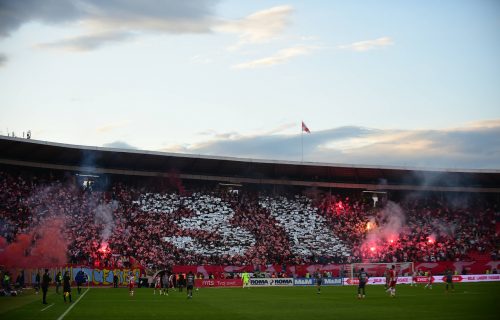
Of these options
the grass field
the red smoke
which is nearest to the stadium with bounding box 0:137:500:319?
the red smoke

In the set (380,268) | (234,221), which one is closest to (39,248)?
(234,221)

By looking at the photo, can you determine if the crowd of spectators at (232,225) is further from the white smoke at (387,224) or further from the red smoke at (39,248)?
the red smoke at (39,248)

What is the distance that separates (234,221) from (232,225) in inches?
36.8

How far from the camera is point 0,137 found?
6544cm

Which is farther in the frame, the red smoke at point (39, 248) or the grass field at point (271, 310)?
the red smoke at point (39, 248)

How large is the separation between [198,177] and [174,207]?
595cm

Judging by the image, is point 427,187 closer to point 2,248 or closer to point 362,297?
point 362,297

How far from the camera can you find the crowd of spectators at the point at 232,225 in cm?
6938

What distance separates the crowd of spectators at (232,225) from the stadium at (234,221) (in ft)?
0.52

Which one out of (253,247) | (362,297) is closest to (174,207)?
(253,247)

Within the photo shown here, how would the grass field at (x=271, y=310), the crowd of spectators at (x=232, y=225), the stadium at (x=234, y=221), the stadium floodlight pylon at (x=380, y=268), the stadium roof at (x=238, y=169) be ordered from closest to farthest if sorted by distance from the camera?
the grass field at (x=271, y=310) < the stadium at (x=234, y=221) < the crowd of spectators at (x=232, y=225) < the stadium floodlight pylon at (x=380, y=268) < the stadium roof at (x=238, y=169)

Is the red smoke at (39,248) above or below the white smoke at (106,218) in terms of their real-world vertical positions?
below

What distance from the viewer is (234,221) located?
8044cm

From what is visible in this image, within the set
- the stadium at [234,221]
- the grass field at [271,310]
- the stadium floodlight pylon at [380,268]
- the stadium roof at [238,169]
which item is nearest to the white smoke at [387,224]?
the stadium at [234,221]
